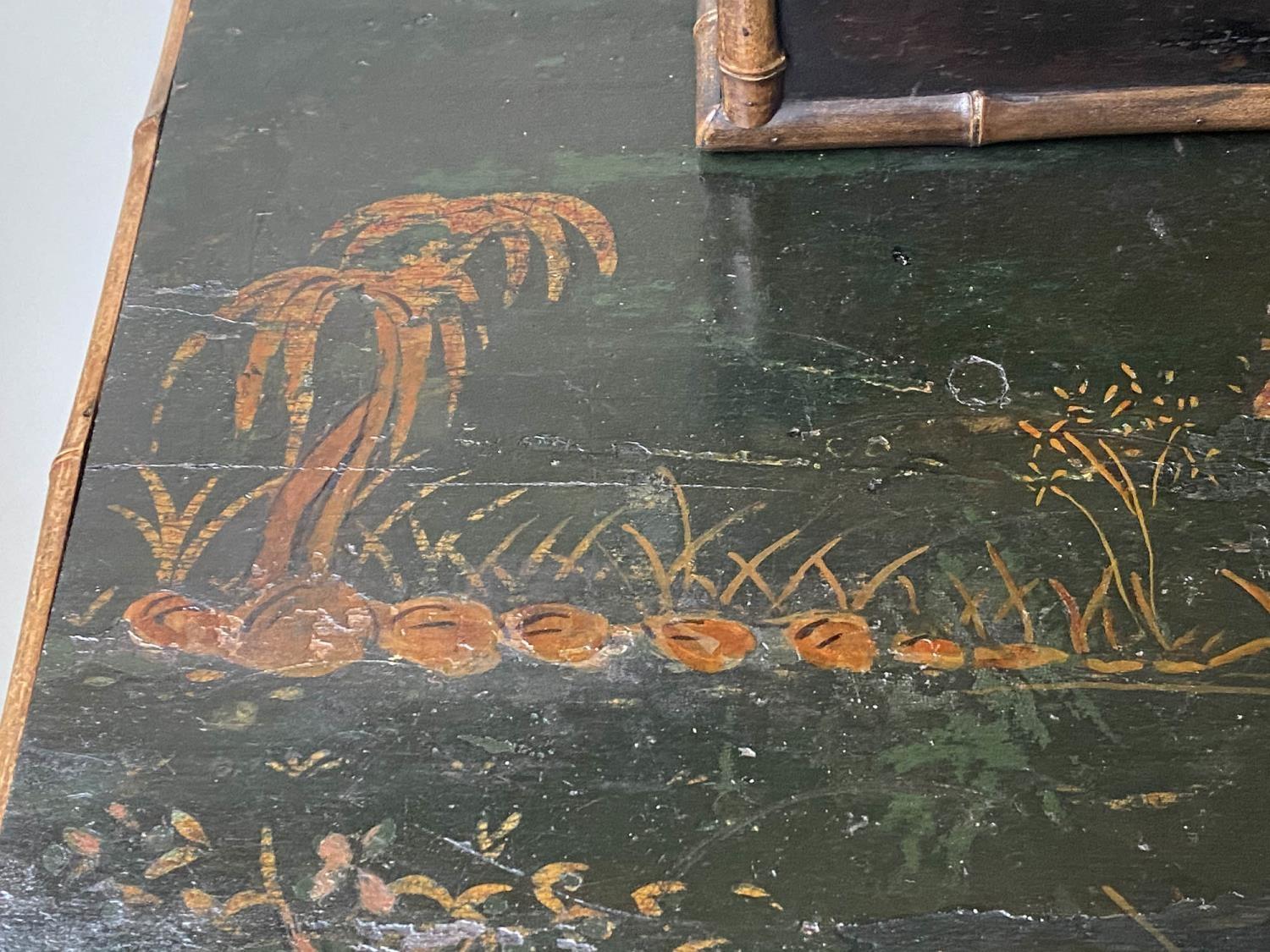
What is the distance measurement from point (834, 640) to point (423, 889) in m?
0.44

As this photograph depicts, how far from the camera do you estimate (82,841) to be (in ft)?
3.43

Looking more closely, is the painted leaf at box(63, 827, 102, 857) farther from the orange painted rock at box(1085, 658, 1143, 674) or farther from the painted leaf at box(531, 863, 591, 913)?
the orange painted rock at box(1085, 658, 1143, 674)

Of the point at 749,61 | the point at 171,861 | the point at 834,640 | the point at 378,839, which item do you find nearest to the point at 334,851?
the point at 378,839

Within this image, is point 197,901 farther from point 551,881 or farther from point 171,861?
point 551,881

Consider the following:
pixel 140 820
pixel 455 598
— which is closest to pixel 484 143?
pixel 455 598

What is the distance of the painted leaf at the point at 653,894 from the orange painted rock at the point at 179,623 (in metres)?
0.46

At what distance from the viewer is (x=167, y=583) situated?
1.13 metres

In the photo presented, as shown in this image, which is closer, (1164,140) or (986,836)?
(986,836)

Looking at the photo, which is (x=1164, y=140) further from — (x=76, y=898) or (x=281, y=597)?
(x=76, y=898)

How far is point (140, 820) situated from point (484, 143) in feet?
2.70

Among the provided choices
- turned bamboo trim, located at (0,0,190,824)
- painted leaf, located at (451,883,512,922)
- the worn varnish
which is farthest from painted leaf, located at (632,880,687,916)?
turned bamboo trim, located at (0,0,190,824)

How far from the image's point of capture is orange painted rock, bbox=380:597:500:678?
42.9 inches

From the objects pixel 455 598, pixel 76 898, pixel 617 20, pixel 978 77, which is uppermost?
pixel 617 20

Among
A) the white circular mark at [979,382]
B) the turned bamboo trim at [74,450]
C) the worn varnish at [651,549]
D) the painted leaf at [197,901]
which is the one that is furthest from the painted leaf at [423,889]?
the white circular mark at [979,382]
